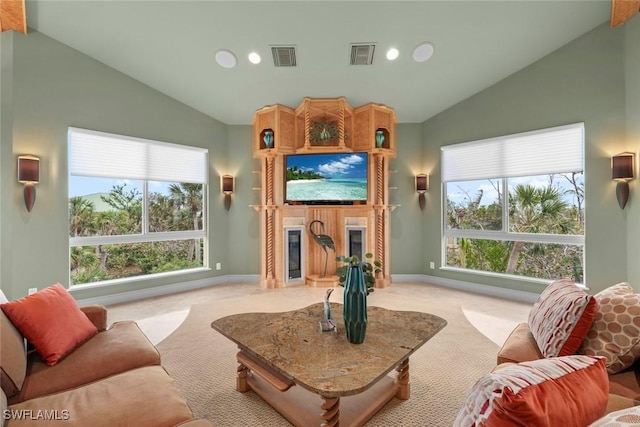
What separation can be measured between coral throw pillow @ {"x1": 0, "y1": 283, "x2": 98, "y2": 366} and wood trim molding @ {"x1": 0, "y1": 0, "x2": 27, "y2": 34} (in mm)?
3218

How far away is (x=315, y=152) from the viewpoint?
4773 millimetres

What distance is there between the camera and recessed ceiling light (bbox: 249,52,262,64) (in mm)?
3762

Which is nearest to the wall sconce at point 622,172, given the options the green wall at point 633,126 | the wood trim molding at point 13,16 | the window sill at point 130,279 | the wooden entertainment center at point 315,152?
the green wall at point 633,126

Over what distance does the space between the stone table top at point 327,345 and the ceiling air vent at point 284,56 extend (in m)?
3.15

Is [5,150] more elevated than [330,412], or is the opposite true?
[5,150]

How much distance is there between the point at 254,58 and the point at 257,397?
3749mm

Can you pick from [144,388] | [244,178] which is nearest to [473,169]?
[244,178]

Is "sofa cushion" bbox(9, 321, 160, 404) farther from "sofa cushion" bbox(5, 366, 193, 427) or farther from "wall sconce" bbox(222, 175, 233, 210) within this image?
"wall sconce" bbox(222, 175, 233, 210)

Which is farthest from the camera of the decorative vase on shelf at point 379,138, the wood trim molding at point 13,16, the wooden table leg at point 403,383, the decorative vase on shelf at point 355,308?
the decorative vase on shelf at point 379,138

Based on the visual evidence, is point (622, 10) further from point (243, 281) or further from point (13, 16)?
point (13, 16)

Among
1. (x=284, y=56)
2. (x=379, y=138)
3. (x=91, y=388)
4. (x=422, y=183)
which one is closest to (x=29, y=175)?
(x=91, y=388)

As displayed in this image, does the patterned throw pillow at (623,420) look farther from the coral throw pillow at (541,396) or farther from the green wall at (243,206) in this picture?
the green wall at (243,206)

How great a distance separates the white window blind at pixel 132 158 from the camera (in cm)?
378

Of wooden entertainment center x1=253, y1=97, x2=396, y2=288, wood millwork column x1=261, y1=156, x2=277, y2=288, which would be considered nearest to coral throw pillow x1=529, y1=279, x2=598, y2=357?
wooden entertainment center x1=253, y1=97, x2=396, y2=288
